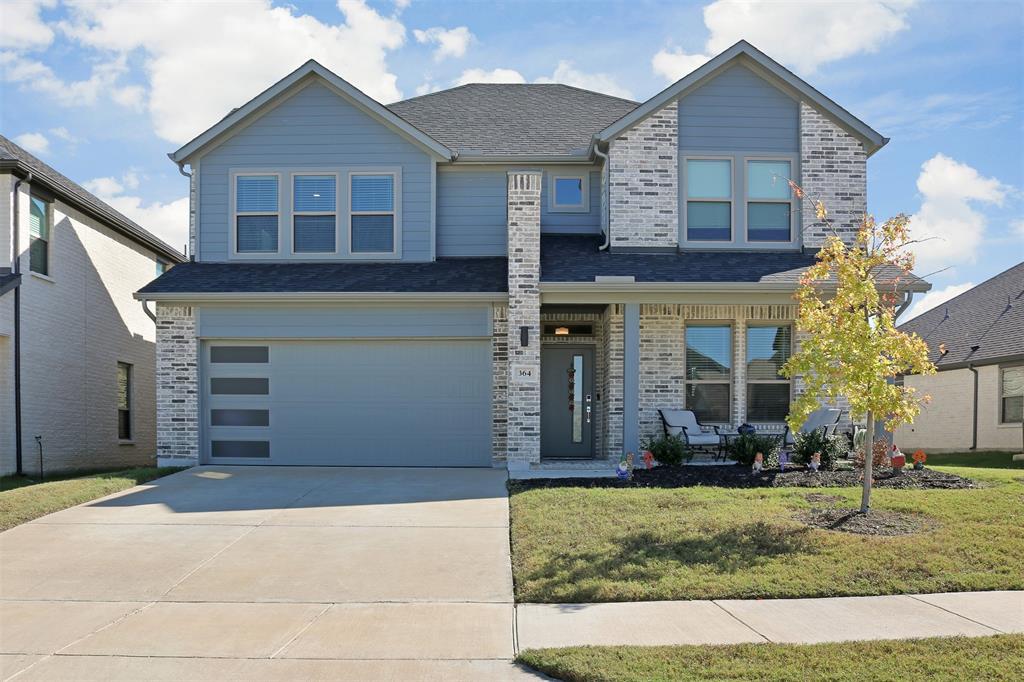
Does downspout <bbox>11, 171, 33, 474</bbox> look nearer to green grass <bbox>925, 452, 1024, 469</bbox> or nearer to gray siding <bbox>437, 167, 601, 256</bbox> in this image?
gray siding <bbox>437, 167, 601, 256</bbox>

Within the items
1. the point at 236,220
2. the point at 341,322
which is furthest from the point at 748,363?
the point at 236,220

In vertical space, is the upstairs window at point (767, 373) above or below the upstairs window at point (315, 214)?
below

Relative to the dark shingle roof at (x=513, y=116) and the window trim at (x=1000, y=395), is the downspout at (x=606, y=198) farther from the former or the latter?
the window trim at (x=1000, y=395)

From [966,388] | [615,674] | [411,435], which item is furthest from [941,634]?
[966,388]

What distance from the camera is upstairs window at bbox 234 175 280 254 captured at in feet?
51.6

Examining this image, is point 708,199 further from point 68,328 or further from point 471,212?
point 68,328

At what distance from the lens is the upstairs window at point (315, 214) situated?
51.5ft

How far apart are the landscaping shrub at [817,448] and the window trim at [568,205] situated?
5787 millimetres

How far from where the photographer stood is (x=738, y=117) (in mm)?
15492

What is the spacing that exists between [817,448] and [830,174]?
518 cm

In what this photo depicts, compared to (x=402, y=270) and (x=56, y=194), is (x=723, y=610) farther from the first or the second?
(x=56, y=194)

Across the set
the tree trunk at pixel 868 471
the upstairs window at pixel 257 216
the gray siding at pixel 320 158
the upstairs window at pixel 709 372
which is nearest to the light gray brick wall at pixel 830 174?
the upstairs window at pixel 709 372

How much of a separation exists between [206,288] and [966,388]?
1864cm

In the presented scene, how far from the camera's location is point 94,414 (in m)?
17.8
